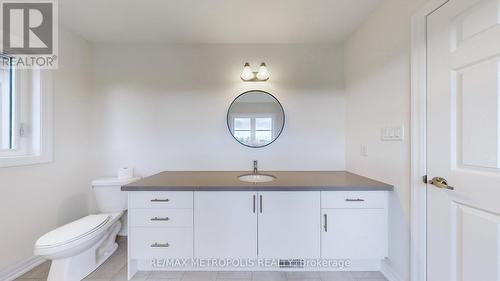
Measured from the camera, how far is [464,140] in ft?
3.46

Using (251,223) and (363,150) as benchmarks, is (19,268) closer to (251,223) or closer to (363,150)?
(251,223)

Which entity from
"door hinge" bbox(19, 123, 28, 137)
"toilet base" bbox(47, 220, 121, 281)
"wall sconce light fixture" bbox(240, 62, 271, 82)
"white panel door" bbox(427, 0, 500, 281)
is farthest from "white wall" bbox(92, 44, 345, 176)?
"white panel door" bbox(427, 0, 500, 281)

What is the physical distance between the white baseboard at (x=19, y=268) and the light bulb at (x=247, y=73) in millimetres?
2501

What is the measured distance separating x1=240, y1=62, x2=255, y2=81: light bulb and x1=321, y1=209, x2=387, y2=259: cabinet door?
1.51m

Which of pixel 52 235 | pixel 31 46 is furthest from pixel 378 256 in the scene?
pixel 31 46

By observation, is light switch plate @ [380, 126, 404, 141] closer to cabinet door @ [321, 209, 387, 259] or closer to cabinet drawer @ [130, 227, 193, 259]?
cabinet door @ [321, 209, 387, 259]

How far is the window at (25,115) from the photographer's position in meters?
1.68

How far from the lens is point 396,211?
1506mm

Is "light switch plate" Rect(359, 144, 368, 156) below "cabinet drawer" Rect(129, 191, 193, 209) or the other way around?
the other way around

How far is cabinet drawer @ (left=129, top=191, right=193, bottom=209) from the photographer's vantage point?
157 centimetres

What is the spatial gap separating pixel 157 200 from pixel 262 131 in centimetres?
123

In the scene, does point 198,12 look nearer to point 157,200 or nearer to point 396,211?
point 157,200

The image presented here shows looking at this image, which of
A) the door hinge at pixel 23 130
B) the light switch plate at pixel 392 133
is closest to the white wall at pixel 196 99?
the door hinge at pixel 23 130

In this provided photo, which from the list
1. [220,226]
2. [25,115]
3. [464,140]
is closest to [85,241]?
[220,226]
